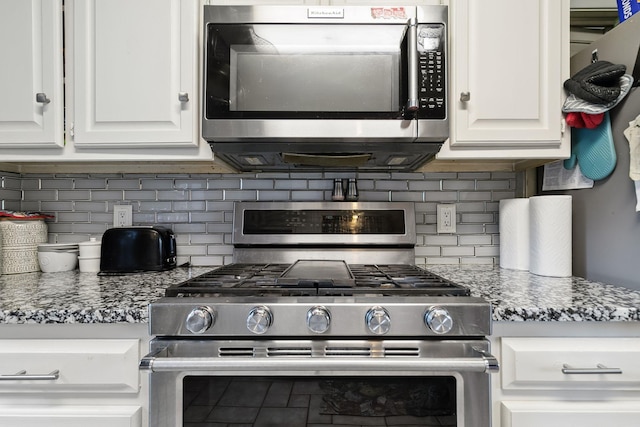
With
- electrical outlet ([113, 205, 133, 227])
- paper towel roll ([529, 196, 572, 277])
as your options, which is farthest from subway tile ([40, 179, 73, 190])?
paper towel roll ([529, 196, 572, 277])

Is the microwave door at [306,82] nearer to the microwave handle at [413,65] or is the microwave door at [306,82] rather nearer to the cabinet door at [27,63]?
the microwave handle at [413,65]

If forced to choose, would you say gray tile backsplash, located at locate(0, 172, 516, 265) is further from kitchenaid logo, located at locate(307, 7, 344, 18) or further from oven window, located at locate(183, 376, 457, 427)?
oven window, located at locate(183, 376, 457, 427)

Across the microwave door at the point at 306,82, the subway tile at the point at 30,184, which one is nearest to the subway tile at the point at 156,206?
the subway tile at the point at 30,184

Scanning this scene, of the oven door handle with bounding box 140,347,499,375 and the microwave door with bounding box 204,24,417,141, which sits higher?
the microwave door with bounding box 204,24,417,141

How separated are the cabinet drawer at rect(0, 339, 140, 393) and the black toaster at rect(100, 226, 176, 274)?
0.54 metres

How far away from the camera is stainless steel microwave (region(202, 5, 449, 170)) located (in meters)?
1.21

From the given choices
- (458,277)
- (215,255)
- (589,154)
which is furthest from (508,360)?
(215,255)

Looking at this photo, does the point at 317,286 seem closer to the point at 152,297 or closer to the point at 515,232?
the point at 152,297

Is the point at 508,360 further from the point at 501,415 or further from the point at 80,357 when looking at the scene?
the point at 80,357

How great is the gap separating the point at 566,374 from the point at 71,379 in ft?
4.17

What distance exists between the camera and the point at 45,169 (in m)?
1.61

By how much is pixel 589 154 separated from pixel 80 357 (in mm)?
1740

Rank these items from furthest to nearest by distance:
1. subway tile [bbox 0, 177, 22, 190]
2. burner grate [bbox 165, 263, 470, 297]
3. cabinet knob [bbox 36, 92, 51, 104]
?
subway tile [bbox 0, 177, 22, 190] → cabinet knob [bbox 36, 92, 51, 104] → burner grate [bbox 165, 263, 470, 297]

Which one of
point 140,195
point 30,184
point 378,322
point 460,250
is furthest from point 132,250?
point 460,250
